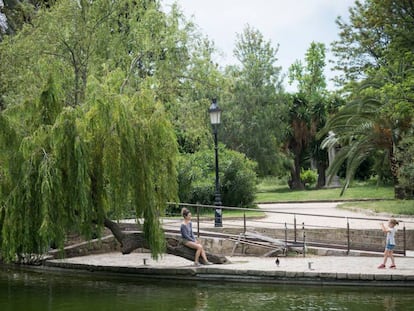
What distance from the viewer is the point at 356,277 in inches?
553

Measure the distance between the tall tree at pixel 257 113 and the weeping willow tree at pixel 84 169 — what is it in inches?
1156

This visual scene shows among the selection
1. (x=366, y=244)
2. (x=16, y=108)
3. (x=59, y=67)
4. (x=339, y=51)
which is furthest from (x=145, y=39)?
(x=339, y=51)

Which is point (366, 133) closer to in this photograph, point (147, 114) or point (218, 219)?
point (218, 219)

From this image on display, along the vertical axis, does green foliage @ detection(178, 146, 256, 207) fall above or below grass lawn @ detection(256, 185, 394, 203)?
above

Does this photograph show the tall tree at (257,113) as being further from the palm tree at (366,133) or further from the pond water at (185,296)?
the pond water at (185,296)

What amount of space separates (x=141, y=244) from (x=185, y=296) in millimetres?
2872

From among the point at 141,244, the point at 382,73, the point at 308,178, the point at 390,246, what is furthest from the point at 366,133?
the point at 308,178

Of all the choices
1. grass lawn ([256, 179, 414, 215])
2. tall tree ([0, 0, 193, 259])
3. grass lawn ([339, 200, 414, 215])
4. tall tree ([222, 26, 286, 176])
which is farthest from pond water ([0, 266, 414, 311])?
tall tree ([222, 26, 286, 176])

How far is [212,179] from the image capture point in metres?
28.4

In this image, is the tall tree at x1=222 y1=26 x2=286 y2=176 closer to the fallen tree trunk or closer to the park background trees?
the park background trees

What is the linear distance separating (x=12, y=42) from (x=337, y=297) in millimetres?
17735

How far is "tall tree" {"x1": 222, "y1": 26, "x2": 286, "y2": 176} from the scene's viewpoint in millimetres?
45188

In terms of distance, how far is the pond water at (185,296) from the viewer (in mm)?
12430

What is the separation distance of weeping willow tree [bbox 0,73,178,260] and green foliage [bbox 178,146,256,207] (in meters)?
11.6
